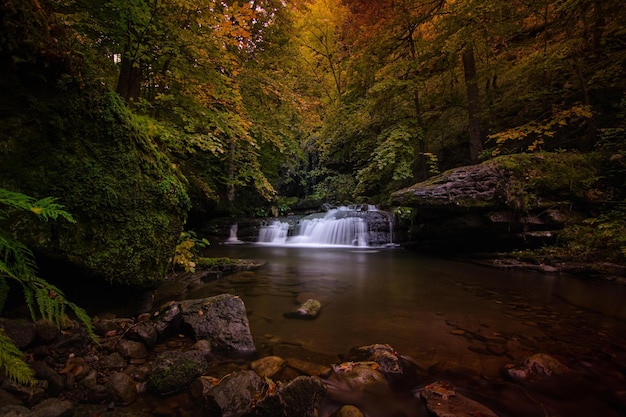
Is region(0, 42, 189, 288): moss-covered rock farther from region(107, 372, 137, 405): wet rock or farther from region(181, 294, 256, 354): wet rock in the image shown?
region(107, 372, 137, 405): wet rock

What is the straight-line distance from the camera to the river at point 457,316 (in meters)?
2.84

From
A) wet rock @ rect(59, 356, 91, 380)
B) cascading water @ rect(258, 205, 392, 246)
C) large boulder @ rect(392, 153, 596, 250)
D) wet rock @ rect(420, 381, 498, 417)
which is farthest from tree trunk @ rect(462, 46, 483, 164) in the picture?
wet rock @ rect(59, 356, 91, 380)

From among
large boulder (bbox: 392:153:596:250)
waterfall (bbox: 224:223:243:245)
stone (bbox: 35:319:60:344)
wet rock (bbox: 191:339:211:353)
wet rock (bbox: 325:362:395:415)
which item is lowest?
wet rock (bbox: 325:362:395:415)

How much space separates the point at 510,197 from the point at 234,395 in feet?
26.8

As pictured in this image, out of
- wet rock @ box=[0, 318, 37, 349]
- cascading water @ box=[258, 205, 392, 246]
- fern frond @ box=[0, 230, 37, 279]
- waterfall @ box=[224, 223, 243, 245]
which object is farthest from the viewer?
waterfall @ box=[224, 223, 243, 245]

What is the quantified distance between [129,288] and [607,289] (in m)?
7.61

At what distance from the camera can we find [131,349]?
257cm

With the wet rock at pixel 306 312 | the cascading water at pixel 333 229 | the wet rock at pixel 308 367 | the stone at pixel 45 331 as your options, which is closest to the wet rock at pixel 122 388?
the stone at pixel 45 331

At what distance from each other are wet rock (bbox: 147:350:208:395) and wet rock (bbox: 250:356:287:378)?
0.43 metres

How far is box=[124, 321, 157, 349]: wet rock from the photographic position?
275 cm

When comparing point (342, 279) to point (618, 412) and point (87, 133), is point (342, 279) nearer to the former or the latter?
point (618, 412)

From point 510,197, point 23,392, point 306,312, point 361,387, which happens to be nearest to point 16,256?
point 23,392

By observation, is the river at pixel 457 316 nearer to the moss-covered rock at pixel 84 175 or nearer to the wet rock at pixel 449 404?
the wet rock at pixel 449 404

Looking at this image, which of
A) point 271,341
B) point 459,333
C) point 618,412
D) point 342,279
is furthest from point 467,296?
point 271,341
